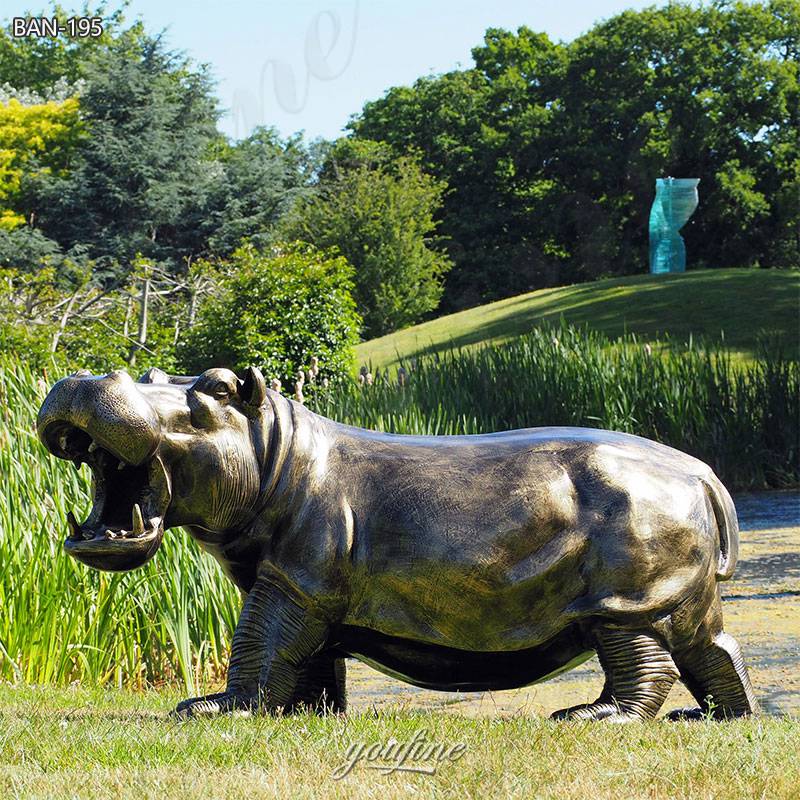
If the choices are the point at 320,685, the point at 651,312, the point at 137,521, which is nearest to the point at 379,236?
the point at 651,312

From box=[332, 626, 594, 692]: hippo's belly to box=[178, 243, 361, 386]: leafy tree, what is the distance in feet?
40.1

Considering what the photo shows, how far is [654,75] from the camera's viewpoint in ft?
140

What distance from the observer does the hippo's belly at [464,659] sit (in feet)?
10.7

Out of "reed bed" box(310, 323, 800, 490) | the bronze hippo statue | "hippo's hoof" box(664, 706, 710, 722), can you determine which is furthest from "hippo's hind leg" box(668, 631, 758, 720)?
"reed bed" box(310, 323, 800, 490)

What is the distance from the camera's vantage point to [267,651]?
3.17 m

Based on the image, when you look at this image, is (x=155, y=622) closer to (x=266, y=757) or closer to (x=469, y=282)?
(x=266, y=757)

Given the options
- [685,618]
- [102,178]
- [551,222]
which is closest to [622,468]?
[685,618]

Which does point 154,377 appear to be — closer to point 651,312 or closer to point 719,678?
point 719,678

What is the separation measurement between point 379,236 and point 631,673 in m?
34.0

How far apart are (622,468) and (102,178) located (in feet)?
113

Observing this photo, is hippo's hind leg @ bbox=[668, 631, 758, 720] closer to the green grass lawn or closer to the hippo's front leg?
the green grass lawn

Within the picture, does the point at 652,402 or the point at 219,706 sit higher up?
the point at 652,402

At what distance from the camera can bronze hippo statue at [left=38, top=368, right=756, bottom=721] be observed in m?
3.12

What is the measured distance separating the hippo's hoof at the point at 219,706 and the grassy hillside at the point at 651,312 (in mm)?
18229
